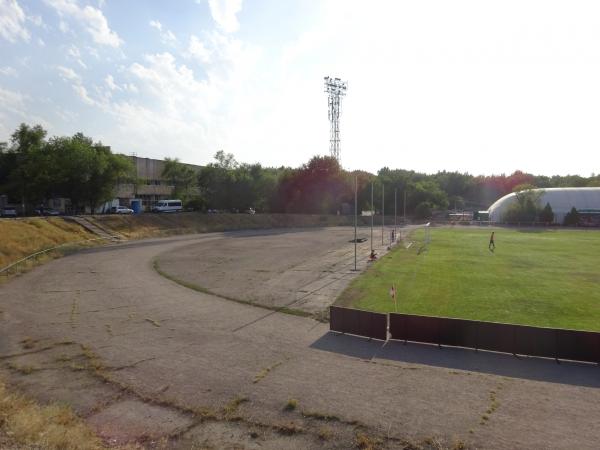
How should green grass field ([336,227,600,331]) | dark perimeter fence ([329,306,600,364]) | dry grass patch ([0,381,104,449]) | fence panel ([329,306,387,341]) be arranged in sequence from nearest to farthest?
1. dry grass patch ([0,381,104,449])
2. dark perimeter fence ([329,306,600,364])
3. fence panel ([329,306,387,341])
4. green grass field ([336,227,600,331])

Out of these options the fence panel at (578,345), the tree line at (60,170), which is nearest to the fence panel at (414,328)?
the fence panel at (578,345)

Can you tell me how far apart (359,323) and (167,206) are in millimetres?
76617

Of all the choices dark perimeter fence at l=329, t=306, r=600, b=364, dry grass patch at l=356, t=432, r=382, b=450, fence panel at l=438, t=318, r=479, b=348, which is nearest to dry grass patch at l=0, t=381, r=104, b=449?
dry grass patch at l=356, t=432, r=382, b=450

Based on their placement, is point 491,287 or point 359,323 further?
point 491,287

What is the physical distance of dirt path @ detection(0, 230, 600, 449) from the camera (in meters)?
11.5

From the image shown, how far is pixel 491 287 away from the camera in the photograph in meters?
29.6

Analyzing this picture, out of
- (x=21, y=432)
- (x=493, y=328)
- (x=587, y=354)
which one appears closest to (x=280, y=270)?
(x=493, y=328)

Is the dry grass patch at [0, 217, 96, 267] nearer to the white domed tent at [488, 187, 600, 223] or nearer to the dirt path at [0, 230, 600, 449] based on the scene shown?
the dirt path at [0, 230, 600, 449]

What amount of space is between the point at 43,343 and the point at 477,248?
162 ft

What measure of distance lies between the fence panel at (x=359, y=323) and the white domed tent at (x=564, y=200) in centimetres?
10412

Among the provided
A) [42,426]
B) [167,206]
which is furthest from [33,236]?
[167,206]

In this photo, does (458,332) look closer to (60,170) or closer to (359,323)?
(359,323)

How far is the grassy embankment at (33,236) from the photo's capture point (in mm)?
40000

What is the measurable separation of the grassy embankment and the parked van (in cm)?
2978
